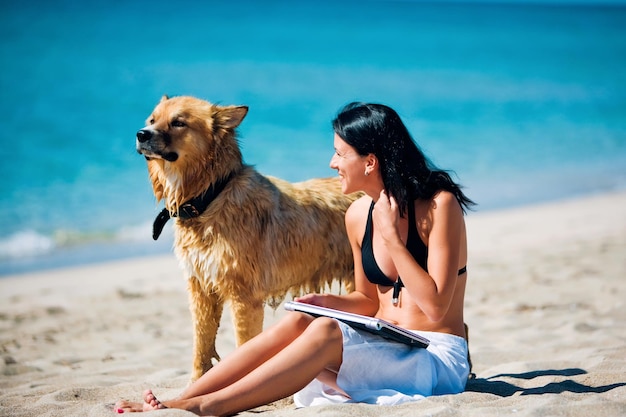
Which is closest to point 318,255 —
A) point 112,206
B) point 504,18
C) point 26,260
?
point 26,260

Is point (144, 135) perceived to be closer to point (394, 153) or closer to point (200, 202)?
point (200, 202)

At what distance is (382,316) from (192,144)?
5.22 ft

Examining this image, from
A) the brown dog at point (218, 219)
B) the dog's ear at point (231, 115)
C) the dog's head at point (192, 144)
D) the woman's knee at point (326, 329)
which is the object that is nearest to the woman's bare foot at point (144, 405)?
the woman's knee at point (326, 329)

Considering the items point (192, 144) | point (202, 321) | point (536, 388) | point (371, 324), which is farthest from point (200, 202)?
point (536, 388)

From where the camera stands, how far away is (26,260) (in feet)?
36.0

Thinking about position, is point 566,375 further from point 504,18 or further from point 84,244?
point 504,18

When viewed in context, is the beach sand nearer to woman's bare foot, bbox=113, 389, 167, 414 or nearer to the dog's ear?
woman's bare foot, bbox=113, 389, 167, 414

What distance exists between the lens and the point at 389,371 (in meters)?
3.95

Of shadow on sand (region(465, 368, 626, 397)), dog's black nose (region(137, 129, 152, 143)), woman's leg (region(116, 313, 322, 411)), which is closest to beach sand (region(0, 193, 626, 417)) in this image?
shadow on sand (region(465, 368, 626, 397))

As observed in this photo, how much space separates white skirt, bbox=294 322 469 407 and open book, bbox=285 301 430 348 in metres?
0.05

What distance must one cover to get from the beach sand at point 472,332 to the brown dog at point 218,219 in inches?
25.1

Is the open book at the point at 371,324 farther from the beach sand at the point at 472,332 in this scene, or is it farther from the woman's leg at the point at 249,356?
the beach sand at the point at 472,332

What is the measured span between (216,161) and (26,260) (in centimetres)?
715

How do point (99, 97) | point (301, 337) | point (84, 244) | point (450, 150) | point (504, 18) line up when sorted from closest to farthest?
1. point (301, 337)
2. point (84, 244)
3. point (450, 150)
4. point (99, 97)
5. point (504, 18)
